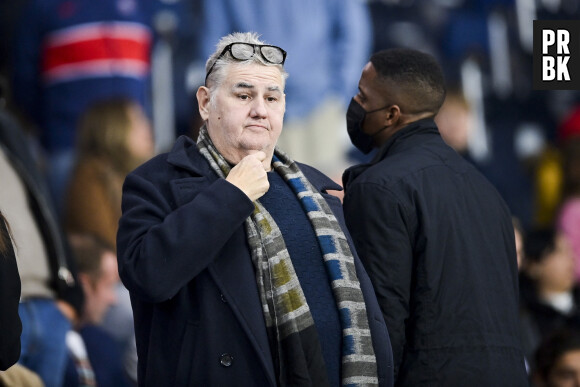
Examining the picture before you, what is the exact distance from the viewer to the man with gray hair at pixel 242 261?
2785mm

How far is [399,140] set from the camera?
361 centimetres

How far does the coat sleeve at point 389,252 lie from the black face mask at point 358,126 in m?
0.40

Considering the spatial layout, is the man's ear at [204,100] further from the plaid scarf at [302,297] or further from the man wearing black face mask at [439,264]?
the man wearing black face mask at [439,264]

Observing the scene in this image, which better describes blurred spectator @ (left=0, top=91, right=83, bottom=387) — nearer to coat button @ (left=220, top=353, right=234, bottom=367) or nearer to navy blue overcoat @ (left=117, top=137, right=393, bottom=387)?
navy blue overcoat @ (left=117, top=137, right=393, bottom=387)

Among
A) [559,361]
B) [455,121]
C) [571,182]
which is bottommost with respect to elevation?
[559,361]

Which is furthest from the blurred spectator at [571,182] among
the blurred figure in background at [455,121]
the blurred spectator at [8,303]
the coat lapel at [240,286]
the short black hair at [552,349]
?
the blurred spectator at [8,303]

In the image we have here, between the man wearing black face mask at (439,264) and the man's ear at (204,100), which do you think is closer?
the man's ear at (204,100)

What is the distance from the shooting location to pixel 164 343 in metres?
2.84

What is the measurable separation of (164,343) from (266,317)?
28 cm

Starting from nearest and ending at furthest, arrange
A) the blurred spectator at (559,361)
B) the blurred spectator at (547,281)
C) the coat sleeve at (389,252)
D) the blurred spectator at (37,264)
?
the coat sleeve at (389,252) → the blurred spectator at (37,264) → the blurred spectator at (559,361) → the blurred spectator at (547,281)

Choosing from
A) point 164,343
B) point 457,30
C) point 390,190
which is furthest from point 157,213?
point 457,30

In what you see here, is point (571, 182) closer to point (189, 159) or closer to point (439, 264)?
point (439, 264)

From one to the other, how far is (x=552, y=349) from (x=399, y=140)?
2.08 metres

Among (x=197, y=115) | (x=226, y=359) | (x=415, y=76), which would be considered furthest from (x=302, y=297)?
(x=197, y=115)
